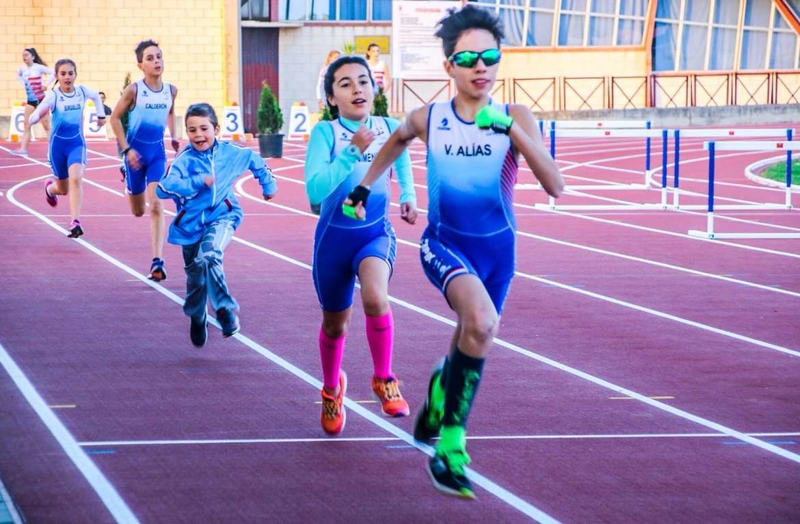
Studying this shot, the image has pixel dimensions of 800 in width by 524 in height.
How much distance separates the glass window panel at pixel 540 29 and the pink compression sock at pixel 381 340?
44.3m

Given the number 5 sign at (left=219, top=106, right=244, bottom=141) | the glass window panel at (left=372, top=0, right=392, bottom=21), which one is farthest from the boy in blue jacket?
the glass window panel at (left=372, top=0, right=392, bottom=21)

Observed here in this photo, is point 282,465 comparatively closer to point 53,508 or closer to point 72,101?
point 53,508

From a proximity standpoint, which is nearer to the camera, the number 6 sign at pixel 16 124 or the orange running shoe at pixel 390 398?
the orange running shoe at pixel 390 398

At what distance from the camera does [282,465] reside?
6.44 meters

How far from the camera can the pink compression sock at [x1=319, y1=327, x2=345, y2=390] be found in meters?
7.08

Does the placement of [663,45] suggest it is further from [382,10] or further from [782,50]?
[382,10]

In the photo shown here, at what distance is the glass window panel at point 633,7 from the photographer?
50.5 metres

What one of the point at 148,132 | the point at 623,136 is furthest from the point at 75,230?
the point at 623,136

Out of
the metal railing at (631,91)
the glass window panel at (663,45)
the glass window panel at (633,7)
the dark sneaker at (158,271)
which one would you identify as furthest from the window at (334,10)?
the dark sneaker at (158,271)

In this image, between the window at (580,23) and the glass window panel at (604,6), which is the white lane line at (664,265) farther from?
the glass window panel at (604,6)

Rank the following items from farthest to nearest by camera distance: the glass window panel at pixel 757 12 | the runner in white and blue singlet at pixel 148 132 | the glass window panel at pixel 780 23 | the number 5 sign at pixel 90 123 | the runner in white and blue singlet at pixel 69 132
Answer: the glass window panel at pixel 780 23, the glass window panel at pixel 757 12, the number 5 sign at pixel 90 123, the runner in white and blue singlet at pixel 69 132, the runner in white and blue singlet at pixel 148 132

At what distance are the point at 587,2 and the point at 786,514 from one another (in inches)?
1822

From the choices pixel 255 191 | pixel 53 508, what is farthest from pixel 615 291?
pixel 255 191

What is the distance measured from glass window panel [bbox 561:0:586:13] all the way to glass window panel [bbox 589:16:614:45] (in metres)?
0.49
